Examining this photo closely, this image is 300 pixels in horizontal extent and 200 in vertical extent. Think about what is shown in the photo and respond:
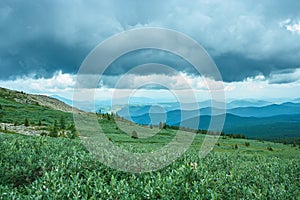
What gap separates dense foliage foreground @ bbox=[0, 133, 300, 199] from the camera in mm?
6109

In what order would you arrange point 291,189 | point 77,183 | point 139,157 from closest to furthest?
point 77,183 < point 291,189 < point 139,157

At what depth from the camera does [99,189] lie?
6.22m

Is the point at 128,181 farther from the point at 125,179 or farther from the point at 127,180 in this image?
the point at 127,180

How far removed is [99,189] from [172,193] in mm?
1541

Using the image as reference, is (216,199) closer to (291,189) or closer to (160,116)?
(291,189)

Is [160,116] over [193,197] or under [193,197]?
over

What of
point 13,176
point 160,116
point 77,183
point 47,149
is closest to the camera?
point 77,183

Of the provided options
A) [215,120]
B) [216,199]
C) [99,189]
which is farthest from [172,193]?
[215,120]

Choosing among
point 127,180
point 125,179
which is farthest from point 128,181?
point 127,180

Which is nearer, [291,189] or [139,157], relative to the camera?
[291,189]

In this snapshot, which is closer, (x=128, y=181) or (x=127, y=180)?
(x=128, y=181)

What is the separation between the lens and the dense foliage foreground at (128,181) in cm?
611

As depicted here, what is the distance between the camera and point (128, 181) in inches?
303

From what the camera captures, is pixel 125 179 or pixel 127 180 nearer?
pixel 125 179
